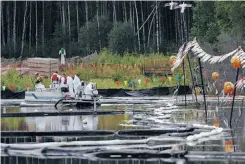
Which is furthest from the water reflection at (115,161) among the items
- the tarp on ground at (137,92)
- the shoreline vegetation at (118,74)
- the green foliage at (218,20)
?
the shoreline vegetation at (118,74)

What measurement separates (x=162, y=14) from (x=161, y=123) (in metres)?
48.2

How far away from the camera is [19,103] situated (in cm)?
4069

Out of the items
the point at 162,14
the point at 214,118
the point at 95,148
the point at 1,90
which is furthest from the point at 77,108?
the point at 162,14

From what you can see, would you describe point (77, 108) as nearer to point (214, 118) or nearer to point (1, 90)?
point (214, 118)

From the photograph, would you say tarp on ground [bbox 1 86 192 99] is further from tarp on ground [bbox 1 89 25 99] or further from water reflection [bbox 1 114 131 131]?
water reflection [bbox 1 114 131 131]

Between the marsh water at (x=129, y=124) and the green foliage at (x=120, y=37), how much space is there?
968 inches

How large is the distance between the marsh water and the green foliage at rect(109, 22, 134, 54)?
2458 cm

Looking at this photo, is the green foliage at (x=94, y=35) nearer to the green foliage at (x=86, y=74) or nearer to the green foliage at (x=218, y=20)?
the green foliage at (x=218, y=20)

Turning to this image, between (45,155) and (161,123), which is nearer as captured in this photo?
(45,155)

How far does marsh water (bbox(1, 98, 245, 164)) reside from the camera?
61.5ft

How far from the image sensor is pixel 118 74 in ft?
173

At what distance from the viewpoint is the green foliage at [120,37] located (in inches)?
2520

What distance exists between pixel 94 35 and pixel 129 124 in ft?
135

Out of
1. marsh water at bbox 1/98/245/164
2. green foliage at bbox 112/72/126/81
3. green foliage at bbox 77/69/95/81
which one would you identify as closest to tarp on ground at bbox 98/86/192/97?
green foliage at bbox 112/72/126/81
